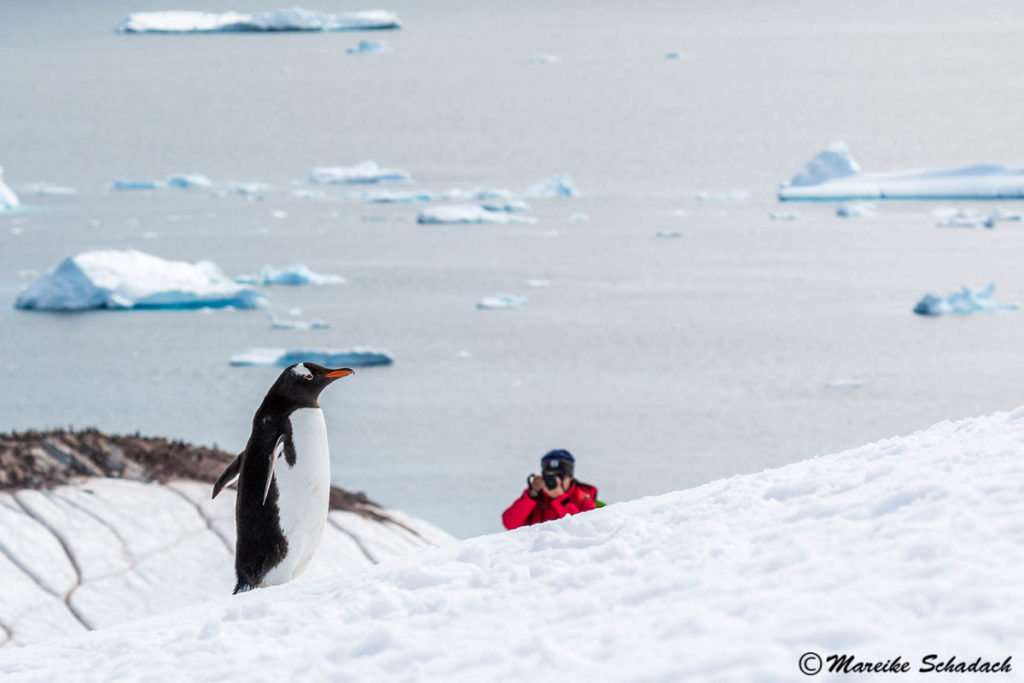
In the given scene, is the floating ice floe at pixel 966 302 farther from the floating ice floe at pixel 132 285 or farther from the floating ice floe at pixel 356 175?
the floating ice floe at pixel 356 175

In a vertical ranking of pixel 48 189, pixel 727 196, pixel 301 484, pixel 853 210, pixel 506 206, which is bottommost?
pixel 301 484

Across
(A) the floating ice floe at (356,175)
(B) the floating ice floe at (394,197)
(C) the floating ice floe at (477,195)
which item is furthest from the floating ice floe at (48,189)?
(C) the floating ice floe at (477,195)

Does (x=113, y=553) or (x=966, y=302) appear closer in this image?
(x=113, y=553)

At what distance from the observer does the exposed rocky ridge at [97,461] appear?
6926 millimetres

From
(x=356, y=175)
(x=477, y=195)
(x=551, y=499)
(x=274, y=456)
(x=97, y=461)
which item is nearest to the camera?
(x=551, y=499)

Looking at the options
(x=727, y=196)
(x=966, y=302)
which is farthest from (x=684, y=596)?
(x=727, y=196)

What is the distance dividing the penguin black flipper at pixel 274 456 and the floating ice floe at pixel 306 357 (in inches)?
382

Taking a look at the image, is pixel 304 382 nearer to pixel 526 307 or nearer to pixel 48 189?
pixel 526 307

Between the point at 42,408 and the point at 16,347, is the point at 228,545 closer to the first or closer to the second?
the point at 42,408

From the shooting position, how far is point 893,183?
2441cm

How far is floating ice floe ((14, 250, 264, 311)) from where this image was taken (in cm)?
1680

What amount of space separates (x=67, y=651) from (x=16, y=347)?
599 inches

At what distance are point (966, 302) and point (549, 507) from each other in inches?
563

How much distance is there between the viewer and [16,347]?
56.4 ft
